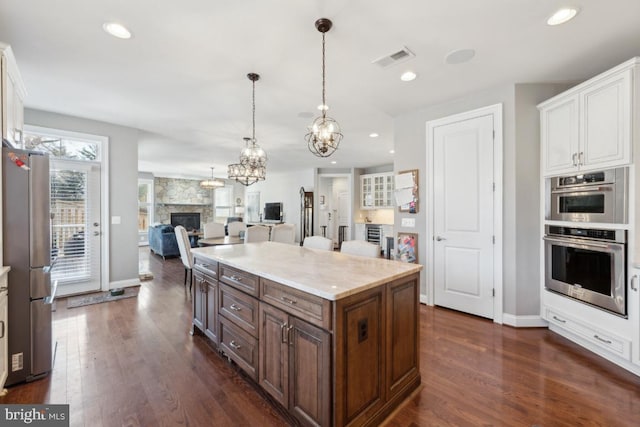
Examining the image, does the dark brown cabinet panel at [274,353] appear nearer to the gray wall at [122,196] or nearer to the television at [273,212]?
the gray wall at [122,196]

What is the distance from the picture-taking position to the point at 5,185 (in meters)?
2.01

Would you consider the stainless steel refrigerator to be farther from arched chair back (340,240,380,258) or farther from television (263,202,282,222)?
television (263,202,282,222)

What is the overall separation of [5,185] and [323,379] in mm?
2608

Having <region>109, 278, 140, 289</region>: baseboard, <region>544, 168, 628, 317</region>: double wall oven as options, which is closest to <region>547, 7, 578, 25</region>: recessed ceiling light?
<region>544, 168, 628, 317</region>: double wall oven

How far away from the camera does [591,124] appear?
2.48 meters

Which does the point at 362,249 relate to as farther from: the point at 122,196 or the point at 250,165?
the point at 122,196

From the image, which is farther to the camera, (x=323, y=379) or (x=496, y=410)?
Answer: (x=496, y=410)

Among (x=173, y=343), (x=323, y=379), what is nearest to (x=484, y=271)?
(x=323, y=379)

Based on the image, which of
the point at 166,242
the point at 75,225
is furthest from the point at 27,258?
the point at 166,242

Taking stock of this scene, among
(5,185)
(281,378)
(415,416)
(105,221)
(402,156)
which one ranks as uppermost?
(402,156)

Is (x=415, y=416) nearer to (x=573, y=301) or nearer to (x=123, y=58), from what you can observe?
(x=573, y=301)

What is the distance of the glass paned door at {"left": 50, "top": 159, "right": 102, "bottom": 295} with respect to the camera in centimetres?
405

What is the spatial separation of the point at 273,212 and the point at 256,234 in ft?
20.1

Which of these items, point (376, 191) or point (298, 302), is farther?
point (376, 191)
